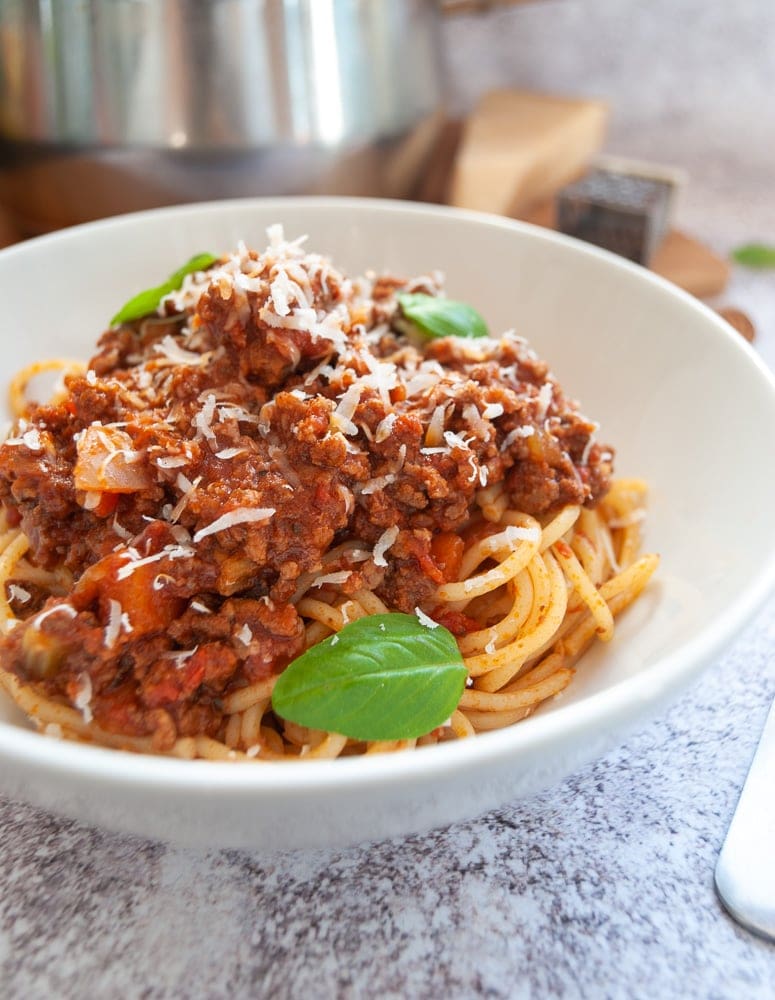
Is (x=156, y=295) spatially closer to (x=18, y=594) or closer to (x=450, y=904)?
(x=18, y=594)

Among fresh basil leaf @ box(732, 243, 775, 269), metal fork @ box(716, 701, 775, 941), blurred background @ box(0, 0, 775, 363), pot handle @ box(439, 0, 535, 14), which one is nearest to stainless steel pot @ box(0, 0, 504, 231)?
blurred background @ box(0, 0, 775, 363)

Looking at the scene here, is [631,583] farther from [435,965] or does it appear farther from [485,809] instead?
[435,965]

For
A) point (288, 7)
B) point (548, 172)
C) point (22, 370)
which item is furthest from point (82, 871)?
point (548, 172)

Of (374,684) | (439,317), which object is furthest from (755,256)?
(374,684)

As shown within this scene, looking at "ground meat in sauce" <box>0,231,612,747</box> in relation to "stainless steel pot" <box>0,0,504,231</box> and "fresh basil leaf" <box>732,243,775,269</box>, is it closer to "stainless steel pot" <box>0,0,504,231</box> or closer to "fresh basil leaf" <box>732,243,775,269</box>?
"stainless steel pot" <box>0,0,504,231</box>

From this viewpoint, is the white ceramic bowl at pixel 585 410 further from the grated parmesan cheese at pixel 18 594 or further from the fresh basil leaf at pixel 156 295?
the fresh basil leaf at pixel 156 295
